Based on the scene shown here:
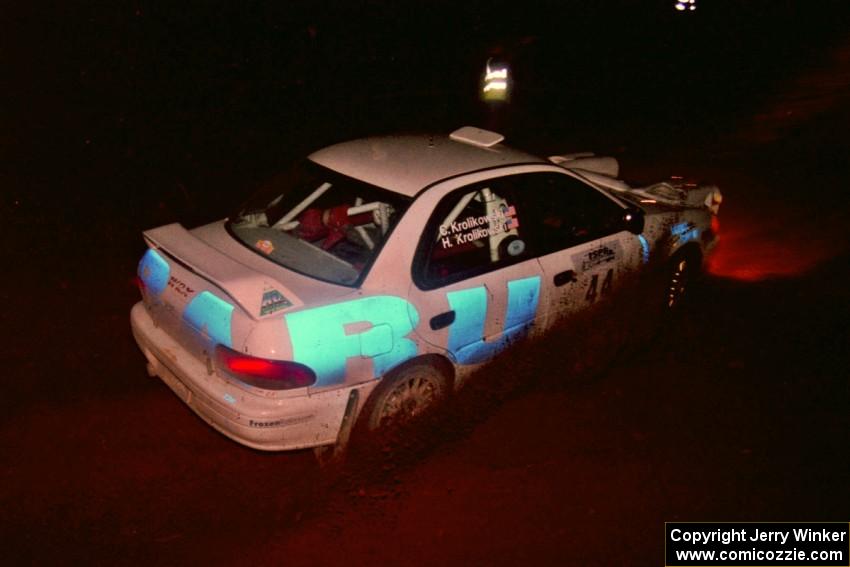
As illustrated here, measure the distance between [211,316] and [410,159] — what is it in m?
1.51

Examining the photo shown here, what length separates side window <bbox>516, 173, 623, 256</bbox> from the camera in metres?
4.29

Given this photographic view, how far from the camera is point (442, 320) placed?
3791mm

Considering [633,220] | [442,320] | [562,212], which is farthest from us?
[633,220]

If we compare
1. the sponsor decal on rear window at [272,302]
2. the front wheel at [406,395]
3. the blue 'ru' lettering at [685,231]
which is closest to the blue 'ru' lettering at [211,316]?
the sponsor decal on rear window at [272,302]

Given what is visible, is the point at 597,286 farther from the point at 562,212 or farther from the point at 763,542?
the point at 763,542

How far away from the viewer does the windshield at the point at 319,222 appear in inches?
149

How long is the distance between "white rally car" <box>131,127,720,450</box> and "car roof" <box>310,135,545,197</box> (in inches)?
0.5

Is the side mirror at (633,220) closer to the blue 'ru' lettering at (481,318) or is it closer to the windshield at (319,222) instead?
the blue 'ru' lettering at (481,318)

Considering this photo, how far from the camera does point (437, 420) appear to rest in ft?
13.7

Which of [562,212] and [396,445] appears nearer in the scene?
[396,445]

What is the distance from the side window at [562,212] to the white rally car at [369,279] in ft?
0.03

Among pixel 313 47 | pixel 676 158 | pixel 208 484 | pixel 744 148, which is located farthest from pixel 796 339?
pixel 313 47

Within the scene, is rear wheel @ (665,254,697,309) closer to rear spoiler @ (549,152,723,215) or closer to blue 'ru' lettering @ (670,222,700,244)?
blue 'ru' lettering @ (670,222,700,244)

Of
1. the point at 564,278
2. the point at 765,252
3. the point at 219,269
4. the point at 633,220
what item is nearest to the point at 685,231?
the point at 633,220
